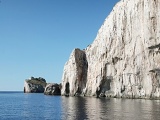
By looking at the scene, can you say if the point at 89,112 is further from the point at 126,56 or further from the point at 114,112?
the point at 126,56

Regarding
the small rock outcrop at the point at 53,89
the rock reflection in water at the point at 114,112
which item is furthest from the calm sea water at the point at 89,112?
the small rock outcrop at the point at 53,89

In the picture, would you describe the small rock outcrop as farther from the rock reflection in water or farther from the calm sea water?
the rock reflection in water

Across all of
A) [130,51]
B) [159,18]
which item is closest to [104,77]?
[130,51]

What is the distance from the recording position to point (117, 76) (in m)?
88.5

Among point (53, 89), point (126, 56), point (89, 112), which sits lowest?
point (89, 112)

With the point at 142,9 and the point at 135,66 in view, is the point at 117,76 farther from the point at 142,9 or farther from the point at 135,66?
the point at 142,9

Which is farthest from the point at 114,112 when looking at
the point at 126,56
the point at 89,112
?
the point at 126,56

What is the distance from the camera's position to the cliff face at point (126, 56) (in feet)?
237

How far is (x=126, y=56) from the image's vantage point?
275 ft

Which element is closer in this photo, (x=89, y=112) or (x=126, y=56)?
(x=89, y=112)

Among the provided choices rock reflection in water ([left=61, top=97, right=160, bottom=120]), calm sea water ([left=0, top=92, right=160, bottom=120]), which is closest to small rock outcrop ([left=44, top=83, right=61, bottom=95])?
calm sea water ([left=0, top=92, right=160, bottom=120])

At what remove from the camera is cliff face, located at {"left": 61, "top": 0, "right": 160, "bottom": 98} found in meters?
72.2

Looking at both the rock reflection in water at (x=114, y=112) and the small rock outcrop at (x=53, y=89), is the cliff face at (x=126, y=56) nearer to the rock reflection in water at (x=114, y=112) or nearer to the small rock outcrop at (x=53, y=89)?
the rock reflection in water at (x=114, y=112)

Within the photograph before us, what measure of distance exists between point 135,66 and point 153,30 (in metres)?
12.5
